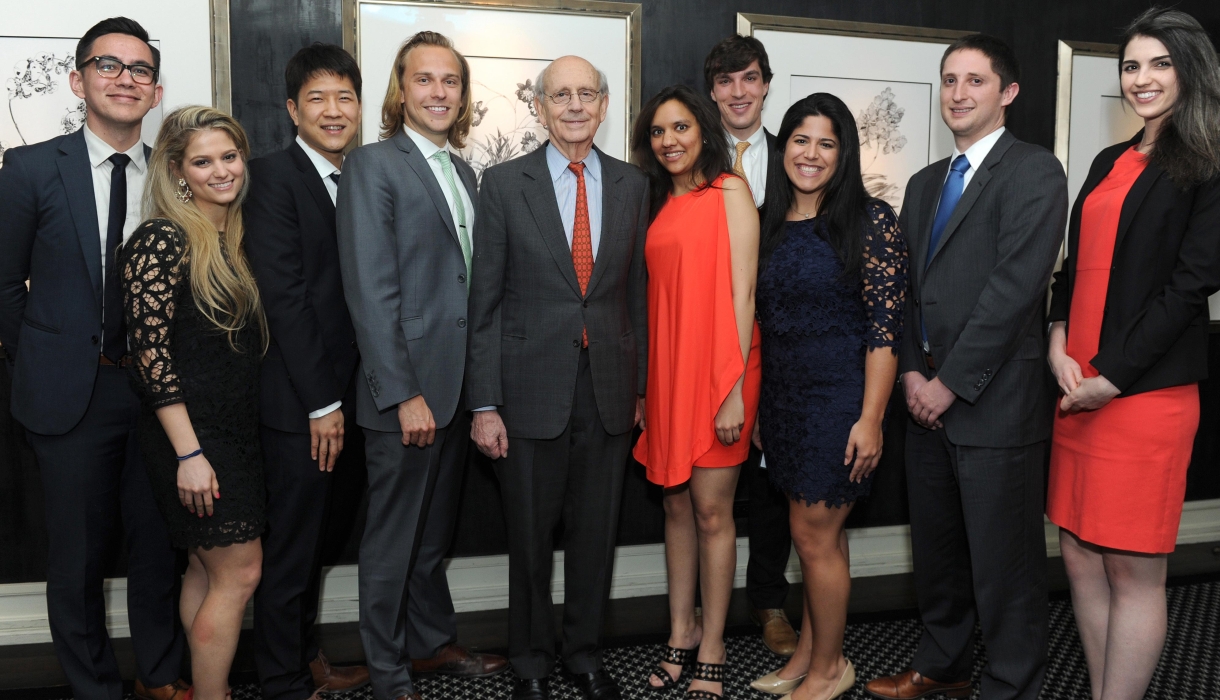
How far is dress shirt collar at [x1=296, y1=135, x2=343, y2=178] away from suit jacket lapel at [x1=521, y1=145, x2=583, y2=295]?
0.63m

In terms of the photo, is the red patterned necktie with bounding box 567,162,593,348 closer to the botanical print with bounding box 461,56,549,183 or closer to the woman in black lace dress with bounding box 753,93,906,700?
the woman in black lace dress with bounding box 753,93,906,700

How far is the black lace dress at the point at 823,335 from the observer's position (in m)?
2.50

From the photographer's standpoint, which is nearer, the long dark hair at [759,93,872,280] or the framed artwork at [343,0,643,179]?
the long dark hair at [759,93,872,280]

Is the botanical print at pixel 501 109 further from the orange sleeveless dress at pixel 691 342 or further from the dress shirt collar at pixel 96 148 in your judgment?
the dress shirt collar at pixel 96 148

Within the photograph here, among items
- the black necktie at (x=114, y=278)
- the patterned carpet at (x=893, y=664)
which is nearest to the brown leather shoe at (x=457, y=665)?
the patterned carpet at (x=893, y=664)

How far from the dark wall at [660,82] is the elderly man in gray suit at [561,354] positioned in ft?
2.43

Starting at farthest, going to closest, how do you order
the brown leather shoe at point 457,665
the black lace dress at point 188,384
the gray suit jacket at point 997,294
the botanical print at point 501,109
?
the botanical print at point 501,109 → the brown leather shoe at point 457,665 → the gray suit jacket at point 997,294 → the black lace dress at point 188,384

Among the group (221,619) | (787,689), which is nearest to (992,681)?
Result: (787,689)

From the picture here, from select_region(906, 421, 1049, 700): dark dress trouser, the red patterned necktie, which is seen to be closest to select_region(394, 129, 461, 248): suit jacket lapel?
the red patterned necktie

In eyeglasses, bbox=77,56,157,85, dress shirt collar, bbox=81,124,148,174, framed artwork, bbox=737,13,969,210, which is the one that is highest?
framed artwork, bbox=737,13,969,210

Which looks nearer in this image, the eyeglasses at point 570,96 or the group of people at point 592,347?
the group of people at point 592,347

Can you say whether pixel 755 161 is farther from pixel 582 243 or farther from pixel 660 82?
pixel 582 243

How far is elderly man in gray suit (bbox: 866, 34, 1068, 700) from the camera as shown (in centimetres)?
246

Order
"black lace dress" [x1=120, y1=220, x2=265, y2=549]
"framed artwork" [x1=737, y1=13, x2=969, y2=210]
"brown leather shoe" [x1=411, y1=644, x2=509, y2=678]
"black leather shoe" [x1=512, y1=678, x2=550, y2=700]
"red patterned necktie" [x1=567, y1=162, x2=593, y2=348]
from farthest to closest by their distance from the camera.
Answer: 1. "framed artwork" [x1=737, y1=13, x2=969, y2=210]
2. "brown leather shoe" [x1=411, y1=644, x2=509, y2=678]
3. "black leather shoe" [x1=512, y1=678, x2=550, y2=700]
4. "red patterned necktie" [x1=567, y1=162, x2=593, y2=348]
5. "black lace dress" [x1=120, y1=220, x2=265, y2=549]
